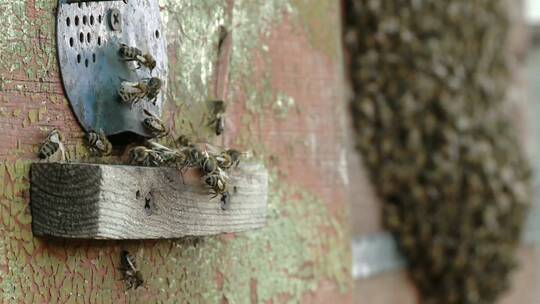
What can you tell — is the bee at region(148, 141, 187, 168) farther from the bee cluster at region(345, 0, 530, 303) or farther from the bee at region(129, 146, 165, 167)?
the bee cluster at region(345, 0, 530, 303)

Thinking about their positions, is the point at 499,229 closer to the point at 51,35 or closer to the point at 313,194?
the point at 313,194

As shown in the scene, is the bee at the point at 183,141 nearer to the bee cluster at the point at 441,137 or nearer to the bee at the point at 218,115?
the bee at the point at 218,115

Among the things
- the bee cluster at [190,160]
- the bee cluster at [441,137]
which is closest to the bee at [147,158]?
the bee cluster at [190,160]

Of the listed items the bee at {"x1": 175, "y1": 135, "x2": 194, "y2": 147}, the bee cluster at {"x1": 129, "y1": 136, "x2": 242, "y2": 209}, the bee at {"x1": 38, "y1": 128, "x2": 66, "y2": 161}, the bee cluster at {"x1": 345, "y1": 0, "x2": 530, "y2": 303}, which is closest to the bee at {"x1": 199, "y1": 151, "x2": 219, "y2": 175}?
the bee cluster at {"x1": 129, "y1": 136, "x2": 242, "y2": 209}

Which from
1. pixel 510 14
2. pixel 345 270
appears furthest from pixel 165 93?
pixel 510 14

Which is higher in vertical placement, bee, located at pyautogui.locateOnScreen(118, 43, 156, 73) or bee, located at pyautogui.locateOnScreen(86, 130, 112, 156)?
bee, located at pyautogui.locateOnScreen(118, 43, 156, 73)

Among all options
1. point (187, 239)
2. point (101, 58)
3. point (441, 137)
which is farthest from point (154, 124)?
point (441, 137)
